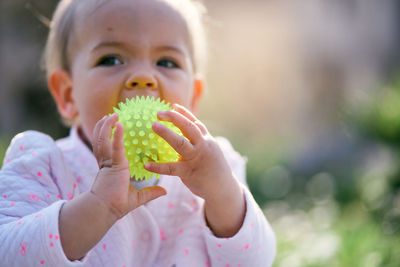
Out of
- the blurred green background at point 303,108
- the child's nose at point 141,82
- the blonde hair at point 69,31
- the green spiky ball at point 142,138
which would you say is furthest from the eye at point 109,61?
the blurred green background at point 303,108

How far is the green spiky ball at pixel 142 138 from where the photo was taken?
1.08m

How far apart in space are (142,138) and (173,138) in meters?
0.08

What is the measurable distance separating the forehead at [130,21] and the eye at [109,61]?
0.21 ft

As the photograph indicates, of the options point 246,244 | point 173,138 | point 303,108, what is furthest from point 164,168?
point 303,108

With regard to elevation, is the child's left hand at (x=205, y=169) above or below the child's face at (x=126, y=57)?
below

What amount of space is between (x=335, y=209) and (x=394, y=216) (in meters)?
0.69

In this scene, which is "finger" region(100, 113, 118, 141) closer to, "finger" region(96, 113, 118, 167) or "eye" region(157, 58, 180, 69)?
"finger" region(96, 113, 118, 167)

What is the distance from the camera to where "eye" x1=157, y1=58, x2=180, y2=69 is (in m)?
1.56

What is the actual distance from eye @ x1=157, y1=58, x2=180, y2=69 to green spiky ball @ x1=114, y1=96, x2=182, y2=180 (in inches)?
17.4

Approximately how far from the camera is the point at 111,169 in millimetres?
1068

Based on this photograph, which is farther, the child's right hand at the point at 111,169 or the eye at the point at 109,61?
the eye at the point at 109,61

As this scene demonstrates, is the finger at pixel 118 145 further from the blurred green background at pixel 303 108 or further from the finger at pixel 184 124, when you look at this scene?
the blurred green background at pixel 303 108

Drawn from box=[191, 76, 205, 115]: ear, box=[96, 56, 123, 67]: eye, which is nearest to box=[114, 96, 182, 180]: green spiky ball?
box=[96, 56, 123, 67]: eye

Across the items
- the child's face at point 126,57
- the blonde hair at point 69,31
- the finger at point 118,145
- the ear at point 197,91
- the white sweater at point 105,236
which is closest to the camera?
the finger at point 118,145
